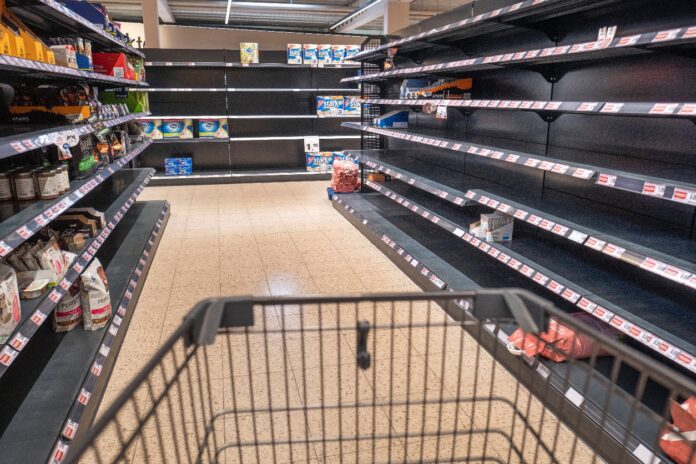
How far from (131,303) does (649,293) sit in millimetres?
2824

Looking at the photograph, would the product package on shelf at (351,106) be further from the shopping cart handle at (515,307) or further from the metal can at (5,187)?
the shopping cart handle at (515,307)

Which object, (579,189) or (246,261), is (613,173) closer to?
(579,189)

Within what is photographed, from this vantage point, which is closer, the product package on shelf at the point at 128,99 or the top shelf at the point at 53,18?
the top shelf at the point at 53,18

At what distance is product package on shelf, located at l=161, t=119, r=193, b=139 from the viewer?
7.41m

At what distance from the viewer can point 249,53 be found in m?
7.48

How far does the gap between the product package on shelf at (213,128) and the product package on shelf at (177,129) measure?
165 mm

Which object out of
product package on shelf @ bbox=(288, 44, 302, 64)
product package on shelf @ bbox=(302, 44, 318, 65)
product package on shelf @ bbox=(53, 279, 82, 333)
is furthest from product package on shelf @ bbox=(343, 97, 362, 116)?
Result: product package on shelf @ bbox=(53, 279, 82, 333)

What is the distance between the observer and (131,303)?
10.1 ft

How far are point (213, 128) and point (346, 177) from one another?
2.78m

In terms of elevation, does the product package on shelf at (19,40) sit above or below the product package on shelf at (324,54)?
below

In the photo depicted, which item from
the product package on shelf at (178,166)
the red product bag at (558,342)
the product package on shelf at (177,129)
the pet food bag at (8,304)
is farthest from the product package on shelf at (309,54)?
the pet food bag at (8,304)

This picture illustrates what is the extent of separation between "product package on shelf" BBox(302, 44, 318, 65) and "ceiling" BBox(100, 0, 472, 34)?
1.55 meters

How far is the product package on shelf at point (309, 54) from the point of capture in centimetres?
773

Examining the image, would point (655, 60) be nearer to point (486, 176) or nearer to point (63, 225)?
point (486, 176)
